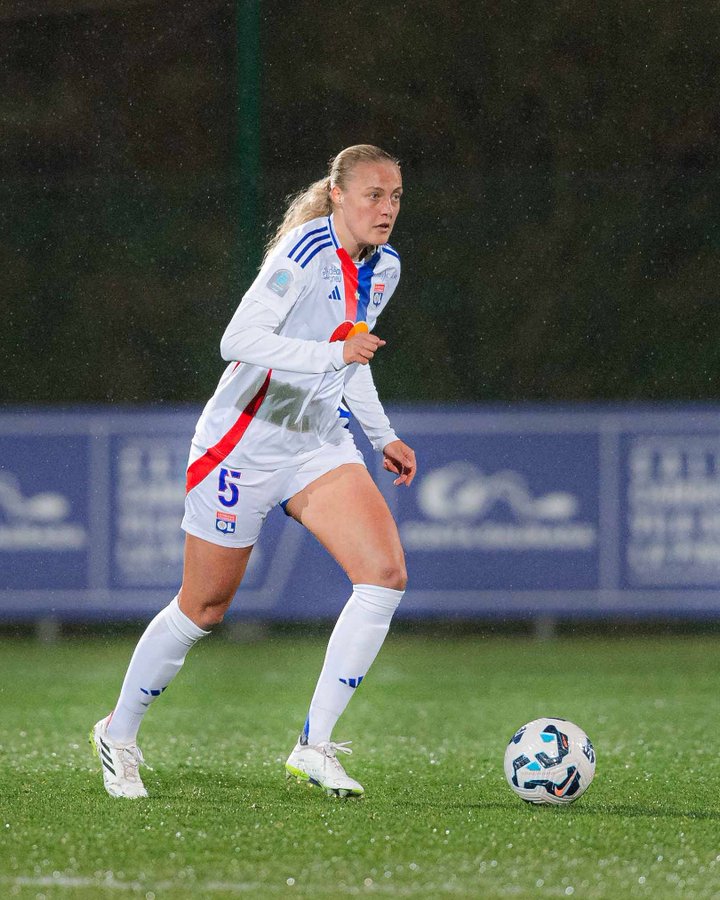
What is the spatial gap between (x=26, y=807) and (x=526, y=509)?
216 inches

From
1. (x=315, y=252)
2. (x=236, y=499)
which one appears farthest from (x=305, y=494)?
(x=315, y=252)

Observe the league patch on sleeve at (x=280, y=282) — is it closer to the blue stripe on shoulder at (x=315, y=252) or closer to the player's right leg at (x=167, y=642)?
the blue stripe on shoulder at (x=315, y=252)

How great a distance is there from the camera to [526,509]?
32.4 ft

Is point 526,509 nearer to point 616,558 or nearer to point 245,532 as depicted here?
point 616,558

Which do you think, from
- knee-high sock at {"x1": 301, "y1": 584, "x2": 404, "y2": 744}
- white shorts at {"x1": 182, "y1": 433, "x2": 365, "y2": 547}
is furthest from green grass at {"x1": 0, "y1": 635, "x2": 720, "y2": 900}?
white shorts at {"x1": 182, "y1": 433, "x2": 365, "y2": 547}

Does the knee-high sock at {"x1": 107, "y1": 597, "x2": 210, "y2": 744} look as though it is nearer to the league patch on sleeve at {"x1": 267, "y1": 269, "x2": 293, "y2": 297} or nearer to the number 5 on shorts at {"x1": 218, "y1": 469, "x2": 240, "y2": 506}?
the number 5 on shorts at {"x1": 218, "y1": 469, "x2": 240, "y2": 506}

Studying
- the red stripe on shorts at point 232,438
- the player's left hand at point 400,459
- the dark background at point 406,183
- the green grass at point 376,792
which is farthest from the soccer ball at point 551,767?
the dark background at point 406,183

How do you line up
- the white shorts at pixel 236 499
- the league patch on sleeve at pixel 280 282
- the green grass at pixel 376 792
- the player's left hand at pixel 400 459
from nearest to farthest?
the green grass at pixel 376 792
the league patch on sleeve at pixel 280 282
the white shorts at pixel 236 499
the player's left hand at pixel 400 459

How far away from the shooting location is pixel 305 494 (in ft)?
16.5

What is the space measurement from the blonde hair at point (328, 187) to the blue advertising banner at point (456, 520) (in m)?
4.70

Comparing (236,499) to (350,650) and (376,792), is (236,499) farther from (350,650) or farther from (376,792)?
(376,792)

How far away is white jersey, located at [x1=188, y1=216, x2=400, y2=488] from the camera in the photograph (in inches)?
188

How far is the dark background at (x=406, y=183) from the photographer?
12.5 metres

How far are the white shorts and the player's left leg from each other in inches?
3.8
